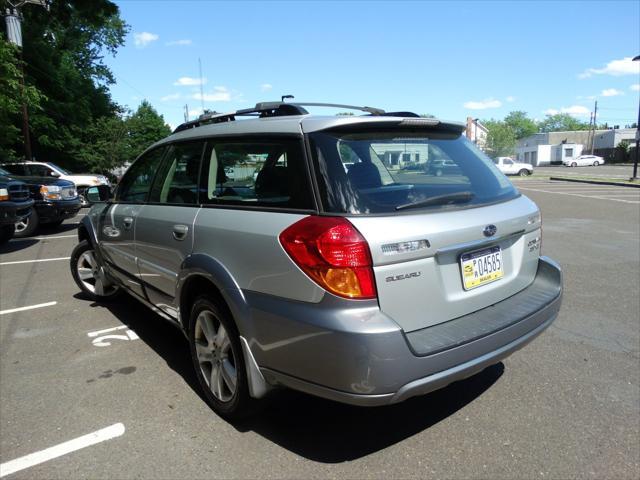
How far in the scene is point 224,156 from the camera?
3152 mm

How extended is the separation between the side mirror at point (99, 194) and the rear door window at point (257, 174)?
2.04 meters

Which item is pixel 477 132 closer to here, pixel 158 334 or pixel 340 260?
pixel 158 334

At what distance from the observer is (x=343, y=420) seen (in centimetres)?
303

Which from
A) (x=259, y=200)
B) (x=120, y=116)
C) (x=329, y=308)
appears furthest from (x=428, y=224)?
(x=120, y=116)

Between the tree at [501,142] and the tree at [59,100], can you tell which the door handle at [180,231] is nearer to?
the tree at [59,100]

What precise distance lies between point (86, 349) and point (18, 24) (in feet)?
64.8

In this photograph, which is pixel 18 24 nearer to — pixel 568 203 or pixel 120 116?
pixel 120 116

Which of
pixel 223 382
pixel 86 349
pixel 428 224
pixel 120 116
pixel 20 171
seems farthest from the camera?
pixel 120 116

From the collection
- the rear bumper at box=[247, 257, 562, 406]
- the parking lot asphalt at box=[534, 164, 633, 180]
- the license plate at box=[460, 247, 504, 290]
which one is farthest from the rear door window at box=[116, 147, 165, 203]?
the parking lot asphalt at box=[534, 164, 633, 180]

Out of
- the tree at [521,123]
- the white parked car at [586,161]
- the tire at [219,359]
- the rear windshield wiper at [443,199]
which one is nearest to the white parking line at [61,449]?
the tire at [219,359]

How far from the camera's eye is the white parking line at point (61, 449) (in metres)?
2.60

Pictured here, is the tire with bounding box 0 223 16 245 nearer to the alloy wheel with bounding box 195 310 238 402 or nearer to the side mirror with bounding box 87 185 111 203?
the side mirror with bounding box 87 185 111 203

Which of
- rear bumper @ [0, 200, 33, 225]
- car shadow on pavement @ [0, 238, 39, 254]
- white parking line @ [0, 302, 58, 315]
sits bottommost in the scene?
car shadow on pavement @ [0, 238, 39, 254]

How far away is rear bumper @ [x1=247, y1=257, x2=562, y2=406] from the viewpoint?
2.20m
